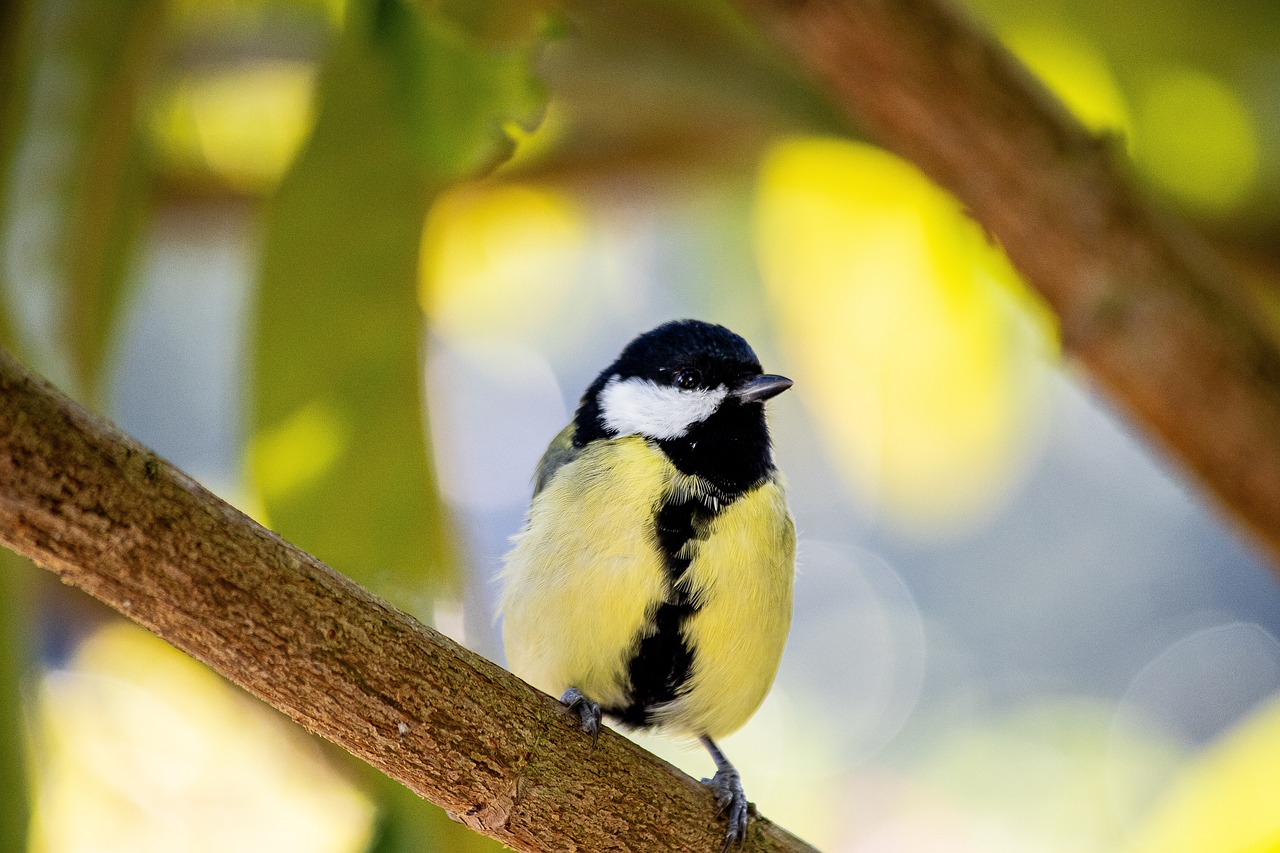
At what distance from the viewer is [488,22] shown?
3.43ft

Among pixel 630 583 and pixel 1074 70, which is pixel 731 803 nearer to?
pixel 630 583

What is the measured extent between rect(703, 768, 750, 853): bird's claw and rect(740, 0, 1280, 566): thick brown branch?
532 millimetres

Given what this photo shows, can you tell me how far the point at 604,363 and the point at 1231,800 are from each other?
778 millimetres

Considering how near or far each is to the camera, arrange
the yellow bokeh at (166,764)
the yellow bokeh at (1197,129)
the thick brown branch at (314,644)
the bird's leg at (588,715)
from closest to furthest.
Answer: the thick brown branch at (314,644) → the bird's leg at (588,715) → the yellow bokeh at (166,764) → the yellow bokeh at (1197,129)

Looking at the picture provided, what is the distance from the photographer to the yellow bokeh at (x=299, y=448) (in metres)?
0.95

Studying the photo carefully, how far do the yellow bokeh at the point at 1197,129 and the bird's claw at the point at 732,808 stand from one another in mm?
964

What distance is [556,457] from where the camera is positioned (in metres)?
1.12

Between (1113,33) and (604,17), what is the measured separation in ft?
1.98

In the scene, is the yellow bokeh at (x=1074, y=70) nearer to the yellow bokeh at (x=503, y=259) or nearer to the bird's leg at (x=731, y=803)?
the yellow bokeh at (x=503, y=259)

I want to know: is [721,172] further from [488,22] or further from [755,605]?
[755,605]

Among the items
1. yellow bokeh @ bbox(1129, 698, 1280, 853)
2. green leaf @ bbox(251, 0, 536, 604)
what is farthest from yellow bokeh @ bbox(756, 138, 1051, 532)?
green leaf @ bbox(251, 0, 536, 604)

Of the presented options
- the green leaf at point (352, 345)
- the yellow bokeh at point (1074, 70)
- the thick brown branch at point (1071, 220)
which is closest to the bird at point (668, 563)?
the green leaf at point (352, 345)

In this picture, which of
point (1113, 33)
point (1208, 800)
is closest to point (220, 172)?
point (1113, 33)

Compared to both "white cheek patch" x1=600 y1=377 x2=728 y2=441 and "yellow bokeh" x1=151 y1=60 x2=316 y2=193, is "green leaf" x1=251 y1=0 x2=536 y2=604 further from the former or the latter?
"yellow bokeh" x1=151 y1=60 x2=316 y2=193
